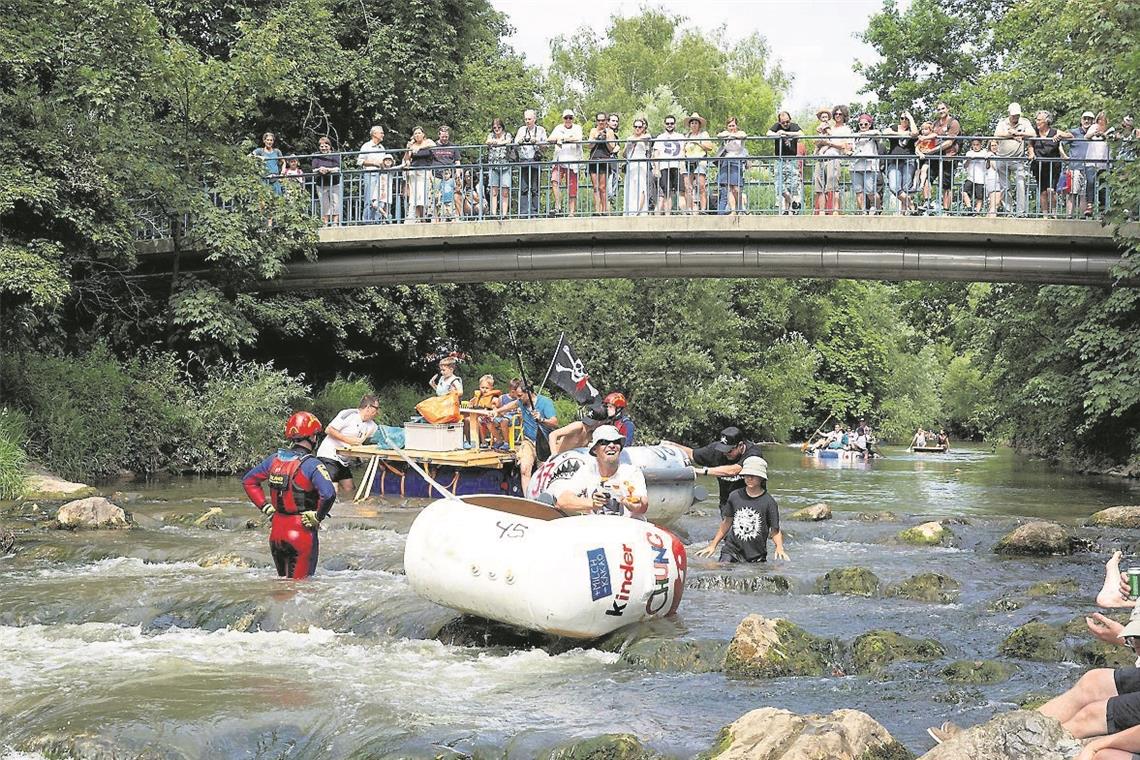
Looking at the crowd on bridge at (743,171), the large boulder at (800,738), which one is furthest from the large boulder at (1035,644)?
the crowd on bridge at (743,171)

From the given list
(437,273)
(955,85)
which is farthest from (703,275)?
(955,85)

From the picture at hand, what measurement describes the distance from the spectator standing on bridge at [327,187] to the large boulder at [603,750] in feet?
64.5

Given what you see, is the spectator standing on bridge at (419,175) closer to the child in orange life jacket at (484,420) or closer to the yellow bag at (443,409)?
the child in orange life jacket at (484,420)

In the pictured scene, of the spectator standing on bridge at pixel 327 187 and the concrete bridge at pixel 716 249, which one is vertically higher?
the spectator standing on bridge at pixel 327 187

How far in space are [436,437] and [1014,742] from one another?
14.2 meters

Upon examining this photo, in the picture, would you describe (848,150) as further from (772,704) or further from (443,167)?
(772,704)

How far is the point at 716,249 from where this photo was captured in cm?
2427

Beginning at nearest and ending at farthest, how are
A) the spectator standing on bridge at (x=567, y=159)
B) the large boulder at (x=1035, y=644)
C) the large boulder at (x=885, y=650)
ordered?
the large boulder at (x=885, y=650), the large boulder at (x=1035, y=644), the spectator standing on bridge at (x=567, y=159)

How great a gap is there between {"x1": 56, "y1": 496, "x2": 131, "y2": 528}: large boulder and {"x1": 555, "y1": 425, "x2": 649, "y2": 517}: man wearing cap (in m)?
7.68

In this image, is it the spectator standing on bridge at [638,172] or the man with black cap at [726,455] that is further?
the spectator standing on bridge at [638,172]

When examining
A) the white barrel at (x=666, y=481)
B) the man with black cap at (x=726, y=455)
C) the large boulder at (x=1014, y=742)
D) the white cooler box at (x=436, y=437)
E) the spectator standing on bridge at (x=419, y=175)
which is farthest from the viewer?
the spectator standing on bridge at (x=419, y=175)

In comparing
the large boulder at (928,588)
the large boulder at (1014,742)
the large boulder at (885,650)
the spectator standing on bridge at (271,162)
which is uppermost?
the spectator standing on bridge at (271,162)

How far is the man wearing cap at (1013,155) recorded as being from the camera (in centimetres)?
2212

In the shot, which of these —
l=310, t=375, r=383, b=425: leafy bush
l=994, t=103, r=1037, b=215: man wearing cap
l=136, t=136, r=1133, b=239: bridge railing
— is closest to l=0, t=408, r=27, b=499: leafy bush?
l=136, t=136, r=1133, b=239: bridge railing
